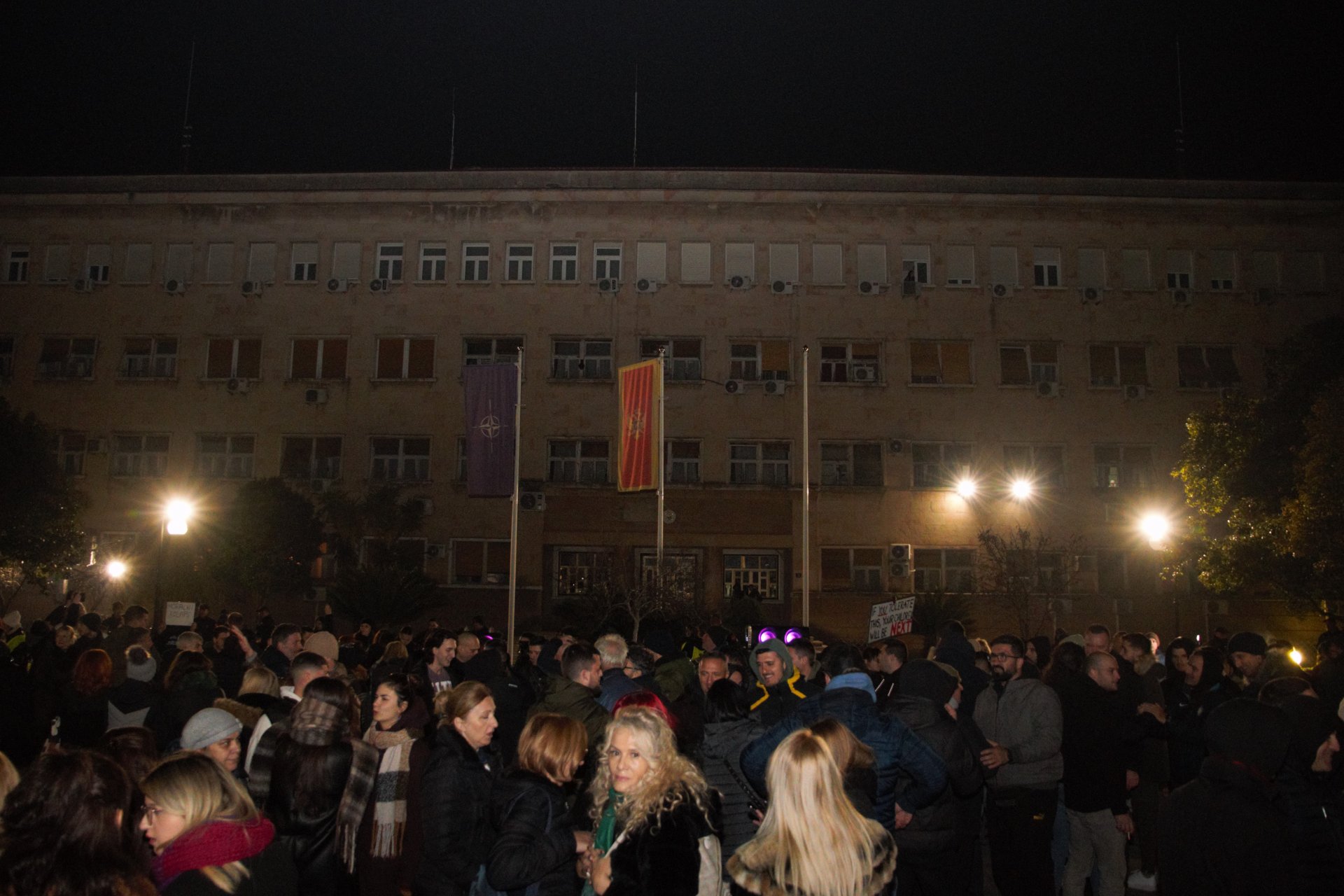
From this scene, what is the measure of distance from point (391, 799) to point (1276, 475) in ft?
90.5

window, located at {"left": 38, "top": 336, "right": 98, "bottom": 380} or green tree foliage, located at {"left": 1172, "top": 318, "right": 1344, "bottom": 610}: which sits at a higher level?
window, located at {"left": 38, "top": 336, "right": 98, "bottom": 380}

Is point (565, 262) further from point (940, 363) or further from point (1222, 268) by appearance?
point (1222, 268)

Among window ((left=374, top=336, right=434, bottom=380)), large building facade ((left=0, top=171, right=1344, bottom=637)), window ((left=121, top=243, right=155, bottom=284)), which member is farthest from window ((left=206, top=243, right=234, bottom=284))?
window ((left=374, top=336, right=434, bottom=380))

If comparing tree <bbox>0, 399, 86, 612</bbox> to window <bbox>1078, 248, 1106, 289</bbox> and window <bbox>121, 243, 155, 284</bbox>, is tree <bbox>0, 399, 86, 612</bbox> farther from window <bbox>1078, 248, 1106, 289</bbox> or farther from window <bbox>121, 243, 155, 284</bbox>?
window <bbox>1078, 248, 1106, 289</bbox>

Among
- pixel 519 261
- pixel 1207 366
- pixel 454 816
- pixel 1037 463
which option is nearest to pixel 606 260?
pixel 519 261

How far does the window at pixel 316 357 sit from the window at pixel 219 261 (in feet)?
12.2

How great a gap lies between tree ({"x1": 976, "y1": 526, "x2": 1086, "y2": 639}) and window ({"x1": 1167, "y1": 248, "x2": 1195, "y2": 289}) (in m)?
9.78

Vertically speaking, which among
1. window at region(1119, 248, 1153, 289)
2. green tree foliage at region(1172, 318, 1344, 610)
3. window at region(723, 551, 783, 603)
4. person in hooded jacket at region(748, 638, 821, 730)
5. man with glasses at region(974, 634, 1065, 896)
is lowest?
man with glasses at region(974, 634, 1065, 896)

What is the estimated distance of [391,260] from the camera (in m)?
37.2

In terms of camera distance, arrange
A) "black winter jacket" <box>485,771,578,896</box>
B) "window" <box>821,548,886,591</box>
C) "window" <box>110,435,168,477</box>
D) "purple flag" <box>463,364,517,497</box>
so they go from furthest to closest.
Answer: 1. "window" <box>110,435,168,477</box>
2. "window" <box>821,548,886,591</box>
3. "purple flag" <box>463,364,517,497</box>
4. "black winter jacket" <box>485,771,578,896</box>

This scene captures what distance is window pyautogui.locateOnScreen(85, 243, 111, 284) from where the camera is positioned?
37875 millimetres

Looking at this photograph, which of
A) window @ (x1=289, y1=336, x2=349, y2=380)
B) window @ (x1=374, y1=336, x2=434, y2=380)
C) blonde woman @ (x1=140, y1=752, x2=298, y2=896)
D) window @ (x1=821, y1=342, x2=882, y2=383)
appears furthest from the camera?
window @ (x1=289, y1=336, x2=349, y2=380)

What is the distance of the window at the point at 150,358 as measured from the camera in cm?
3716

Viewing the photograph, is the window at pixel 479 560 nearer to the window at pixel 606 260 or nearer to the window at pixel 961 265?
the window at pixel 606 260
